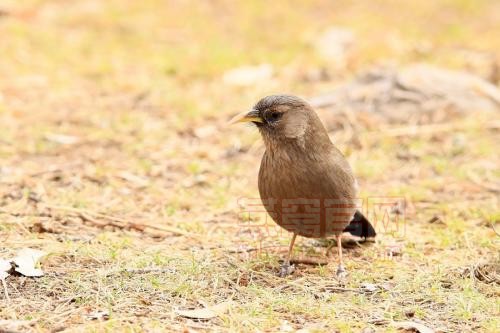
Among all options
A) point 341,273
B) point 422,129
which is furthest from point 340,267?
point 422,129

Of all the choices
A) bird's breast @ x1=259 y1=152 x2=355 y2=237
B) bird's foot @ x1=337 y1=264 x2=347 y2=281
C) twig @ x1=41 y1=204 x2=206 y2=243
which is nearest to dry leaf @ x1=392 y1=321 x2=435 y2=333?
bird's foot @ x1=337 y1=264 x2=347 y2=281

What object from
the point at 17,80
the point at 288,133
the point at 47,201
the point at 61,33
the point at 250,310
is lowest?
the point at 250,310

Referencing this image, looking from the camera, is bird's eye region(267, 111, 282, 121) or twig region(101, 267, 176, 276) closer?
twig region(101, 267, 176, 276)

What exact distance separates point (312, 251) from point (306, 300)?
1.17 m

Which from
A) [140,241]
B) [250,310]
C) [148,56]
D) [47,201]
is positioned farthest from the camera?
[148,56]

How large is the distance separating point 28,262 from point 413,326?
83.8 inches

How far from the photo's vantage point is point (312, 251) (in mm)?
5355

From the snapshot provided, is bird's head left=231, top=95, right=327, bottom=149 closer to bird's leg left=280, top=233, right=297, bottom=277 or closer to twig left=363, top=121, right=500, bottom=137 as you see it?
bird's leg left=280, top=233, right=297, bottom=277

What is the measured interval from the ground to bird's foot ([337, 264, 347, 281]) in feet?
0.21

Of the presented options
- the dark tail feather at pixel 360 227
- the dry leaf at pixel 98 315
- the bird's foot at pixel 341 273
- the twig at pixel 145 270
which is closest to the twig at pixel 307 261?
the bird's foot at pixel 341 273

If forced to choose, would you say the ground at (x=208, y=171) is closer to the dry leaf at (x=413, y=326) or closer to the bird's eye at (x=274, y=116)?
the dry leaf at (x=413, y=326)

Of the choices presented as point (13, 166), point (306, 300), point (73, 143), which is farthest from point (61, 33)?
point (306, 300)

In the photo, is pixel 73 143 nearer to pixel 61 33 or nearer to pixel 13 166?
pixel 13 166

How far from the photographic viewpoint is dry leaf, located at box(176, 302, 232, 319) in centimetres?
387
